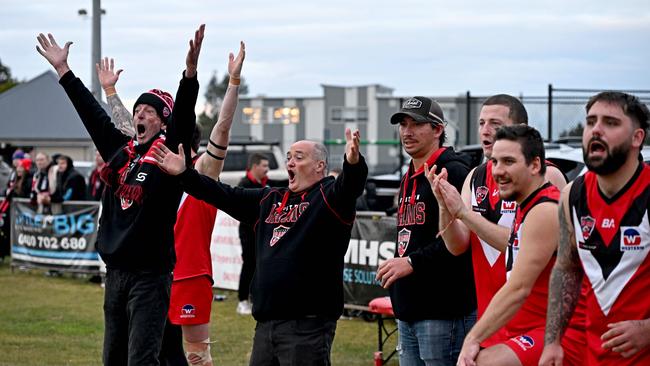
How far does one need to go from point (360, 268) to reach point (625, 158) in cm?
861

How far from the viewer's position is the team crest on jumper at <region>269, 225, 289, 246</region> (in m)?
6.08

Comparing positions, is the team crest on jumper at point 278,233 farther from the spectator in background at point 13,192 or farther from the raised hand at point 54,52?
the spectator in background at point 13,192

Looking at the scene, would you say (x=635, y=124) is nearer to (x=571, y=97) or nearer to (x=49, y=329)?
(x=49, y=329)

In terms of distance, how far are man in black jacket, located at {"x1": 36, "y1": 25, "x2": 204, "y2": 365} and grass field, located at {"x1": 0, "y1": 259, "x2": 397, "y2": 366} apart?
3584 mm

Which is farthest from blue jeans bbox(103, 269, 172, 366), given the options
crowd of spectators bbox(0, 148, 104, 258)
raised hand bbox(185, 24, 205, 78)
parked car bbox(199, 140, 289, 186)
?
parked car bbox(199, 140, 289, 186)

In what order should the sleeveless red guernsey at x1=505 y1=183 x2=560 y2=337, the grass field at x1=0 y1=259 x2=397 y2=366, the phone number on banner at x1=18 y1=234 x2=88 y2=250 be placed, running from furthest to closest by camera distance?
the phone number on banner at x1=18 y1=234 x2=88 y2=250, the grass field at x1=0 y1=259 x2=397 y2=366, the sleeveless red guernsey at x1=505 y1=183 x2=560 y2=337

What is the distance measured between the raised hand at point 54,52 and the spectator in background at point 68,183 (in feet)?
37.4

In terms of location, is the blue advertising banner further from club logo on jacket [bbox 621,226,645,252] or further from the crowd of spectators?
club logo on jacket [bbox 621,226,645,252]

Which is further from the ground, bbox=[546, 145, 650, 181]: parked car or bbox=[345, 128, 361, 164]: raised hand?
bbox=[345, 128, 361, 164]: raised hand

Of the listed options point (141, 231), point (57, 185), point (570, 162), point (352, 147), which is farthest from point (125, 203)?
point (57, 185)

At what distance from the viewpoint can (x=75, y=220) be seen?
1792cm

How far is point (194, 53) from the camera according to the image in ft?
20.5

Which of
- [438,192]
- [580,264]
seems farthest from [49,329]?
[580,264]

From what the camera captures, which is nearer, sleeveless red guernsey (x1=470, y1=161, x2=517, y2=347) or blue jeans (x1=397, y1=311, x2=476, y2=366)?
sleeveless red guernsey (x1=470, y1=161, x2=517, y2=347)
